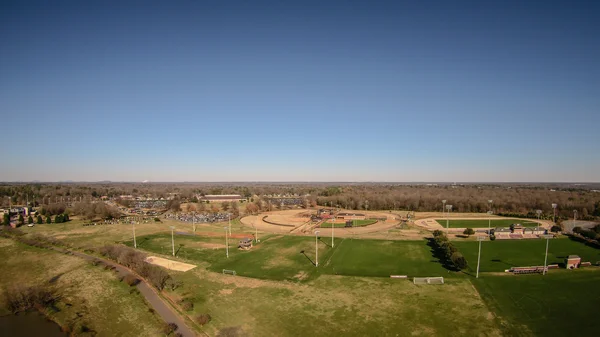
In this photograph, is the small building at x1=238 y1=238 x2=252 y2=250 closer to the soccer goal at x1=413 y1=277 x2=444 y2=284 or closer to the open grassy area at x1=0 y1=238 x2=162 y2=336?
the open grassy area at x1=0 y1=238 x2=162 y2=336

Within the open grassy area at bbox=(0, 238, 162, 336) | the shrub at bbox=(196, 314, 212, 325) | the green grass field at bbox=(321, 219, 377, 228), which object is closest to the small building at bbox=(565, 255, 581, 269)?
the green grass field at bbox=(321, 219, 377, 228)

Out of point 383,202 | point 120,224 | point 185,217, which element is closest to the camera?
point 120,224

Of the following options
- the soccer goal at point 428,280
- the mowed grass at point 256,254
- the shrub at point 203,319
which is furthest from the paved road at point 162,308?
the soccer goal at point 428,280

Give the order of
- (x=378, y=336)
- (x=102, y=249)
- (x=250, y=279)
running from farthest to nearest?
(x=102, y=249) < (x=250, y=279) < (x=378, y=336)

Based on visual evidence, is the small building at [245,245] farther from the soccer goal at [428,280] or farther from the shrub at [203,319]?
the soccer goal at [428,280]

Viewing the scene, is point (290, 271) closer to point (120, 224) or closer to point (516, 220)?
point (120, 224)

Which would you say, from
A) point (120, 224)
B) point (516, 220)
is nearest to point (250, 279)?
point (120, 224)

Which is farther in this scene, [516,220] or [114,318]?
[516,220]
